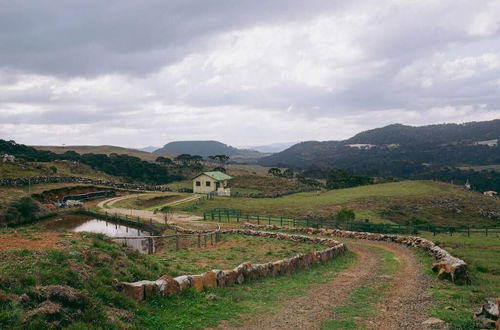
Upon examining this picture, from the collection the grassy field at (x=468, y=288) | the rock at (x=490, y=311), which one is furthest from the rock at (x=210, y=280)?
the rock at (x=490, y=311)

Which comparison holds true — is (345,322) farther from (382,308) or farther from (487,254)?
(487,254)

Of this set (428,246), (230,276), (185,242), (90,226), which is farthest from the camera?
(90,226)

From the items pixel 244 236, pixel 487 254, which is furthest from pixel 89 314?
pixel 244 236

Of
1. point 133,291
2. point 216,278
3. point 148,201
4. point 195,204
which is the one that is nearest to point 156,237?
point 216,278

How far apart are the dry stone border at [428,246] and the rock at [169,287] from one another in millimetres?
12353

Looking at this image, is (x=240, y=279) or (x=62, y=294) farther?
(x=240, y=279)

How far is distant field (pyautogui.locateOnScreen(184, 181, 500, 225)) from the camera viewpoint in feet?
195

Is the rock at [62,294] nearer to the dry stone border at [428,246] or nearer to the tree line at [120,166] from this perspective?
the dry stone border at [428,246]

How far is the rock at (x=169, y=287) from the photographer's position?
1311 centimetres

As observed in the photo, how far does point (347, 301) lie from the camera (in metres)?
15.1

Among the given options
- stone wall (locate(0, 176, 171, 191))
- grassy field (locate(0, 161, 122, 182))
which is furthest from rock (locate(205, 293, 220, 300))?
grassy field (locate(0, 161, 122, 182))

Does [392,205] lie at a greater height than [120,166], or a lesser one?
lesser

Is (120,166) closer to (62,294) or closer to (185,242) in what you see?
(185,242)

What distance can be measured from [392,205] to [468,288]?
53.0 meters
